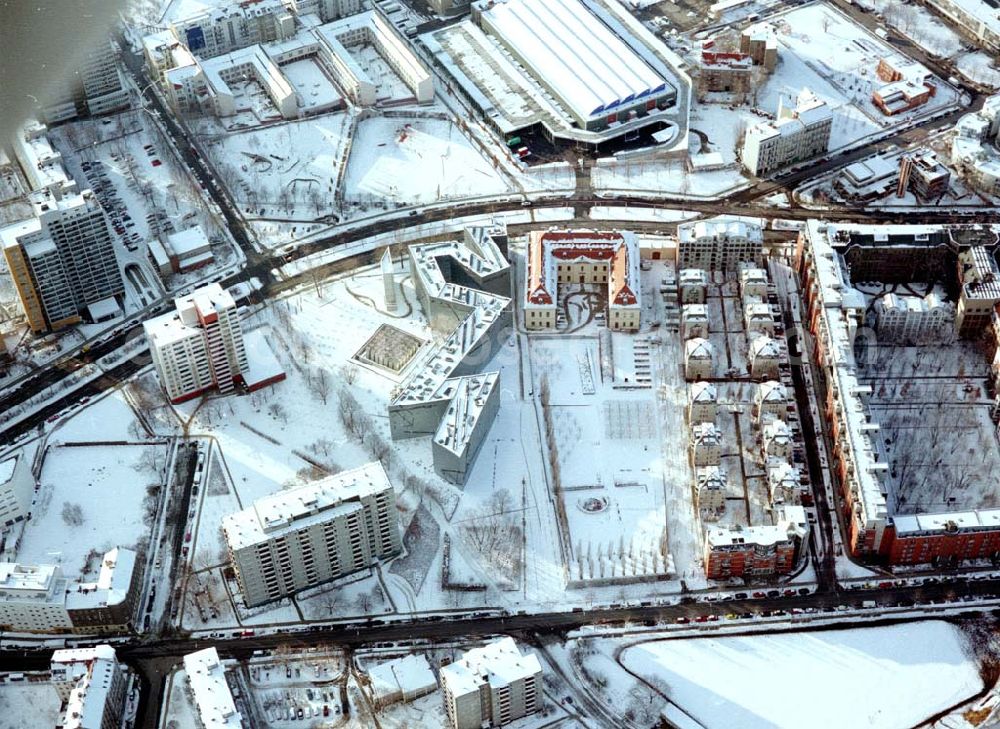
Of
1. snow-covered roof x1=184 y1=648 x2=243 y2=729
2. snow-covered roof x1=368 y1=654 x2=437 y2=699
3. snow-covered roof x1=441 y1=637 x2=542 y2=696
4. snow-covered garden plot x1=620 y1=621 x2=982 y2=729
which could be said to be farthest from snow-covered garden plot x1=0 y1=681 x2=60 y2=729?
snow-covered garden plot x1=620 y1=621 x2=982 y2=729

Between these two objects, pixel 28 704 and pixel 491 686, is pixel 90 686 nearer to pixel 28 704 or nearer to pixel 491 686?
pixel 28 704

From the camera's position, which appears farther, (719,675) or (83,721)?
(719,675)

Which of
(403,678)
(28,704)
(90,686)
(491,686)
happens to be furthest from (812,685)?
(28,704)

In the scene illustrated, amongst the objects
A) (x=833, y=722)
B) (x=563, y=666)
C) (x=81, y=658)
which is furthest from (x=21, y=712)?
(x=833, y=722)

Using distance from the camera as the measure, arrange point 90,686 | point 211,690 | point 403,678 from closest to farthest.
→ 1. point 90,686
2. point 211,690
3. point 403,678

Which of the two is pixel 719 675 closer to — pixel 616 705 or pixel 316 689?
pixel 616 705

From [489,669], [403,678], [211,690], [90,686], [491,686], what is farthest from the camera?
[403,678]

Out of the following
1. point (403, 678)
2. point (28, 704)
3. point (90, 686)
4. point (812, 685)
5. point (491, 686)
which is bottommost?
point (812, 685)
